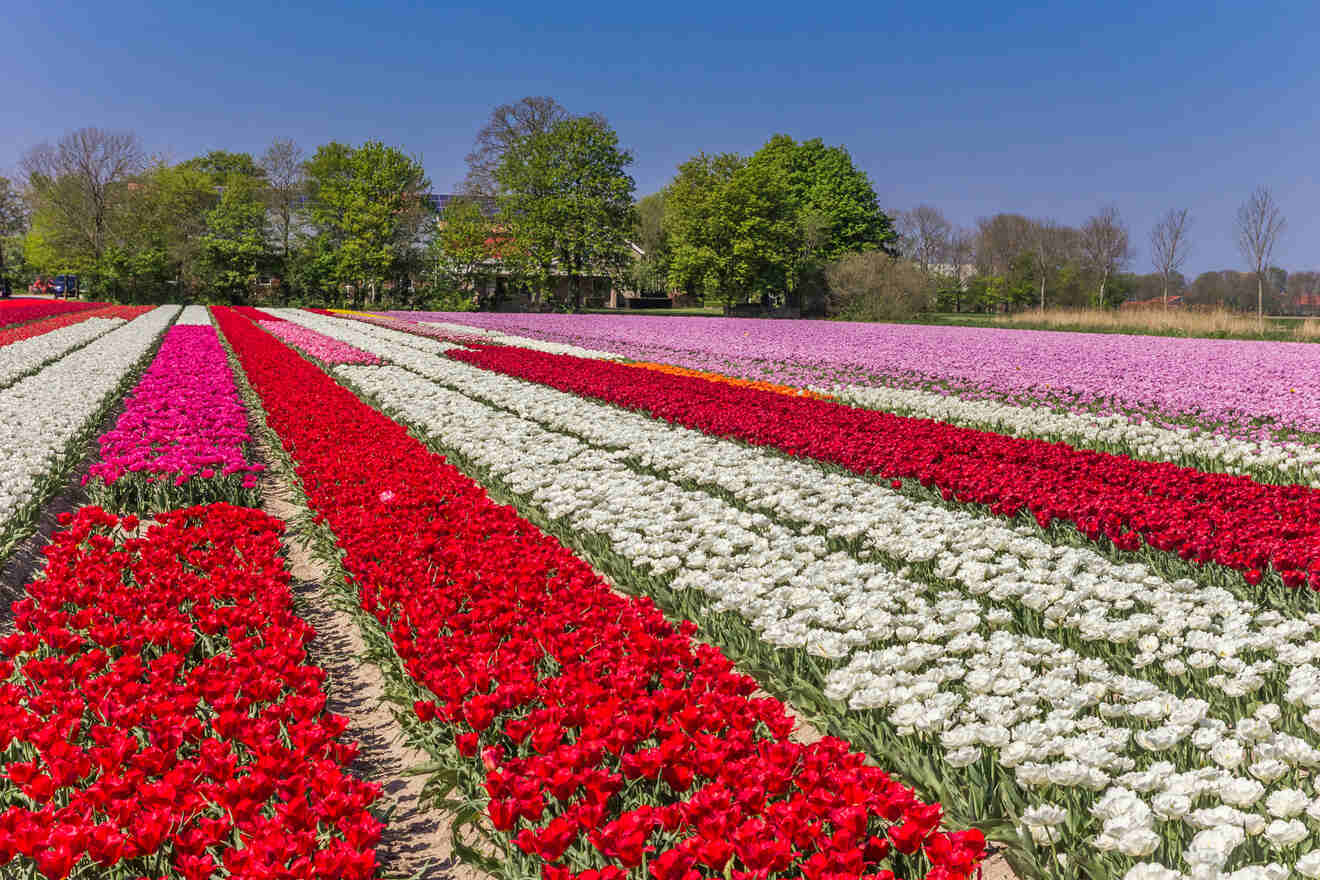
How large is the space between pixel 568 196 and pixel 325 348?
3719 cm

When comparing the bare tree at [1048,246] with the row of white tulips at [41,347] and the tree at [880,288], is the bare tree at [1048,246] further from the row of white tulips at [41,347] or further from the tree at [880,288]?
the row of white tulips at [41,347]

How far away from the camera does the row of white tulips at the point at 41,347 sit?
14883mm

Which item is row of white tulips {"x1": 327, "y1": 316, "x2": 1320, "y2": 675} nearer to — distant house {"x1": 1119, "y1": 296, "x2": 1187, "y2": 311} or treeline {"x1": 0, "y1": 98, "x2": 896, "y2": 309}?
distant house {"x1": 1119, "y1": 296, "x2": 1187, "y2": 311}

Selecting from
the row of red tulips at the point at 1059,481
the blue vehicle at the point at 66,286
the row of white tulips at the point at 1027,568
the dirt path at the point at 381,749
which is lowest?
the dirt path at the point at 381,749

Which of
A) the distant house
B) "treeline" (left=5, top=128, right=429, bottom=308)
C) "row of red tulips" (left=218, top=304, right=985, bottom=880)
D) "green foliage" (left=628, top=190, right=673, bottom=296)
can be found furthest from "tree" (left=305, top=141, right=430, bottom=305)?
"row of red tulips" (left=218, top=304, right=985, bottom=880)

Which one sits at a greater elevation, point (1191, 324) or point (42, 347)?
point (1191, 324)

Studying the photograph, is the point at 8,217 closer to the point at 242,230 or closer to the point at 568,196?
the point at 242,230

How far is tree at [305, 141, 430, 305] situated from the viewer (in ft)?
187

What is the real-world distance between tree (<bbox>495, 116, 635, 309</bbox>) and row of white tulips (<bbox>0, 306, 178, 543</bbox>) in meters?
38.8

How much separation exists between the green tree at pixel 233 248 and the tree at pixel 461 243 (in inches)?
476

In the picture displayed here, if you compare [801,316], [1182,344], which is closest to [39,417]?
[1182,344]

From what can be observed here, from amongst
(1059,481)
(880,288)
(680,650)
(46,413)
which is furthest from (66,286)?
(680,650)

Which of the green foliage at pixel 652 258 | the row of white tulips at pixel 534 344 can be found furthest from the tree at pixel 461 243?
Answer: the row of white tulips at pixel 534 344

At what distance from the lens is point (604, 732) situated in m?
2.82
